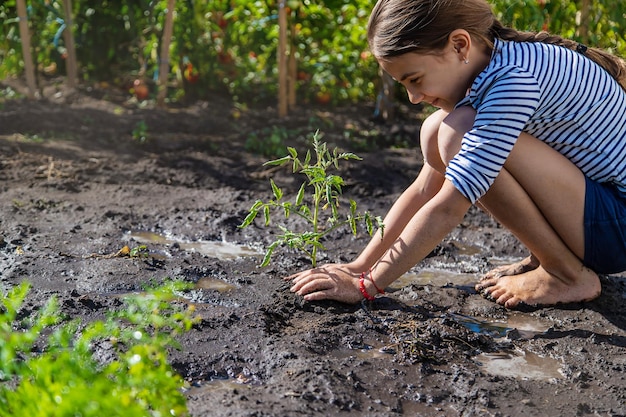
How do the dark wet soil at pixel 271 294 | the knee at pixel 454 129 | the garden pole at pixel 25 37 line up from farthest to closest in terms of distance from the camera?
the garden pole at pixel 25 37
the knee at pixel 454 129
the dark wet soil at pixel 271 294

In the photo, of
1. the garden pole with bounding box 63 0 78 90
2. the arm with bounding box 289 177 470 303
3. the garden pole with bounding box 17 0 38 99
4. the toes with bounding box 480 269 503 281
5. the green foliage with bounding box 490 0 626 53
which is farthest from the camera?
the garden pole with bounding box 63 0 78 90

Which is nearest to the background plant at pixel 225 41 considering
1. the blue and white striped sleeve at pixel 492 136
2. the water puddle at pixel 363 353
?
the blue and white striped sleeve at pixel 492 136

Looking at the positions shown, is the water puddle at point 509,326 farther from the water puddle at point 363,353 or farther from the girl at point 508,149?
the water puddle at point 363,353

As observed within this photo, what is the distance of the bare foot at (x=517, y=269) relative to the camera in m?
3.23

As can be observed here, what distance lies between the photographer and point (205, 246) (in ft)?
12.1

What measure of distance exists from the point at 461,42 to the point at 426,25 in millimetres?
149

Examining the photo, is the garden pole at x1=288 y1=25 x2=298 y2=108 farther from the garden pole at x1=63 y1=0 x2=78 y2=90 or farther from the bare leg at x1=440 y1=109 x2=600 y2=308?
the bare leg at x1=440 y1=109 x2=600 y2=308

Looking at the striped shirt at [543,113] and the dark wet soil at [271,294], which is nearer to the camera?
the dark wet soil at [271,294]

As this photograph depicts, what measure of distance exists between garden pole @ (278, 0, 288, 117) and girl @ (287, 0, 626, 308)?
302cm

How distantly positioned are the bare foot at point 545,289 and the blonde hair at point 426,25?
90cm

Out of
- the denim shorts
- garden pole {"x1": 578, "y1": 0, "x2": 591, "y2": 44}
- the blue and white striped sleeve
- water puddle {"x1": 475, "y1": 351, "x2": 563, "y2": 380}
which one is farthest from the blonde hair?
garden pole {"x1": 578, "y1": 0, "x2": 591, "y2": 44}

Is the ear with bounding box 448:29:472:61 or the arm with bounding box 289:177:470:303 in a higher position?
the ear with bounding box 448:29:472:61

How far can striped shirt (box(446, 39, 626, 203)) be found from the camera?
8.56 ft

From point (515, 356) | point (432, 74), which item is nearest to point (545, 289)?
point (515, 356)
